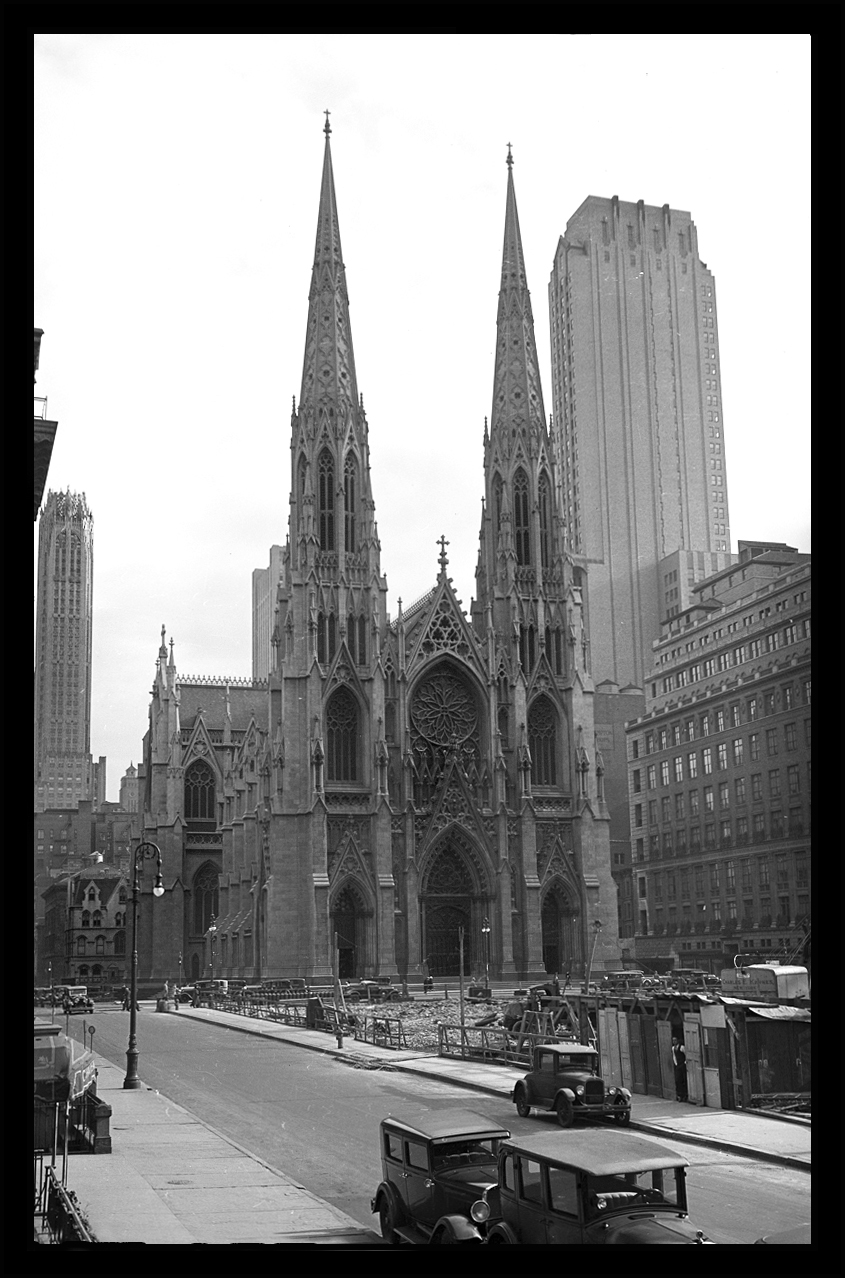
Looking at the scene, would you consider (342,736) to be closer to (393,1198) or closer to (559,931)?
(559,931)

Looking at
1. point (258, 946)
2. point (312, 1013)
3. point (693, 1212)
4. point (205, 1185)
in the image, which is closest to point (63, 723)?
point (312, 1013)

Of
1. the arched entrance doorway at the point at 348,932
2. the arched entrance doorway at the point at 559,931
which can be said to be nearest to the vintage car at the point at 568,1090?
the arched entrance doorway at the point at 348,932

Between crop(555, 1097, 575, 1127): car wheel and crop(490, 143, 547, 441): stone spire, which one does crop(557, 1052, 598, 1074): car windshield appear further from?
crop(490, 143, 547, 441): stone spire

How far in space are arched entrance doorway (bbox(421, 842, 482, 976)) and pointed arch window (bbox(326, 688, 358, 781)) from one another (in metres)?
→ 7.49

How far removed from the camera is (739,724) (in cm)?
3506

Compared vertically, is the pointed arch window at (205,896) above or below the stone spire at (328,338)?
below

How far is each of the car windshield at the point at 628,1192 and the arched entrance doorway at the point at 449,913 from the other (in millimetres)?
66767

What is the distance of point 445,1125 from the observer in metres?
13.2

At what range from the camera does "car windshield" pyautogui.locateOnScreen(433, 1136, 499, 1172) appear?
41.8ft

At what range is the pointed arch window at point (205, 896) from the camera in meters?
101

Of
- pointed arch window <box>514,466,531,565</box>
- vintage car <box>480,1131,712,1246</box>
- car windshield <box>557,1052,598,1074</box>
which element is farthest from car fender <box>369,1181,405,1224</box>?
pointed arch window <box>514,466,531,565</box>

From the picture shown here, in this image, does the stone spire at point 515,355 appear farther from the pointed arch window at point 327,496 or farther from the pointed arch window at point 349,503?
the pointed arch window at point 327,496

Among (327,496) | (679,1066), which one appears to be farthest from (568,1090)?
(327,496)
